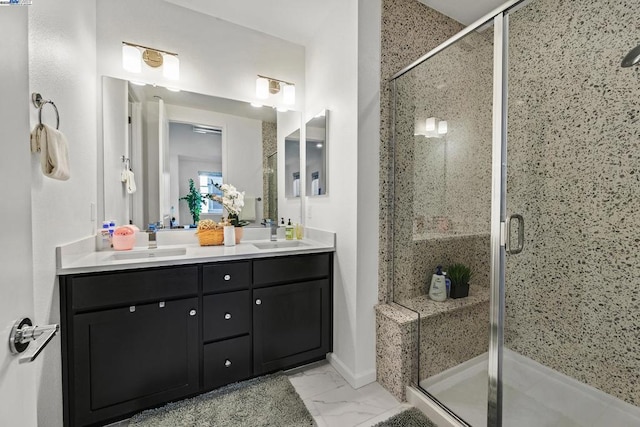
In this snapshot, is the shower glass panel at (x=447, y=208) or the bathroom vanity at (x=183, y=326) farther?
the shower glass panel at (x=447, y=208)

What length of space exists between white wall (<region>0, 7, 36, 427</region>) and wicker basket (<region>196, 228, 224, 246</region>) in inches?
60.1

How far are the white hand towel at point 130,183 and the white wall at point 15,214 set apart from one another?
1.57m

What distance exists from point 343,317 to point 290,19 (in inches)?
96.1

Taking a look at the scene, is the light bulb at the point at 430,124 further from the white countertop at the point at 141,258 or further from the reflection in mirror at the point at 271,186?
the reflection in mirror at the point at 271,186

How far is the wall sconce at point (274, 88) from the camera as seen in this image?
7.91 ft

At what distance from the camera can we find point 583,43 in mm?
1543

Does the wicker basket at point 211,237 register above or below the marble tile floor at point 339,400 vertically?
above

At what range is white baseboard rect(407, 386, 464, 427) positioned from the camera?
1.47 meters

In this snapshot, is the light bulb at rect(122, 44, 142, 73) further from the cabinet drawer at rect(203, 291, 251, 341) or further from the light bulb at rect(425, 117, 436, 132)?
the light bulb at rect(425, 117, 436, 132)

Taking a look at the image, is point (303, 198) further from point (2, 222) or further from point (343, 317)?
point (2, 222)

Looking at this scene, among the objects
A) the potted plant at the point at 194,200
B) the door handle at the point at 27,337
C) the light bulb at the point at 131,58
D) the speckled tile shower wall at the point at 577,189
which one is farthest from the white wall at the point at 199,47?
the door handle at the point at 27,337

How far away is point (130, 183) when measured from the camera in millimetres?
1991

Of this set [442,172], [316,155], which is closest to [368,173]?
[442,172]

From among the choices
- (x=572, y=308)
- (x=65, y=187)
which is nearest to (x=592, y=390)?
(x=572, y=308)
